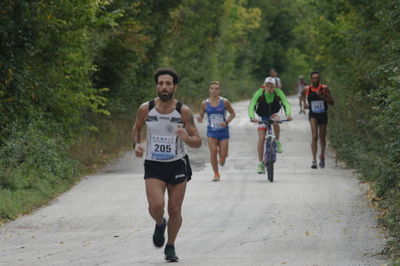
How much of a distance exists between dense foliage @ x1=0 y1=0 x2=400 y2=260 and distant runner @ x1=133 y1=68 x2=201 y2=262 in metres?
2.31

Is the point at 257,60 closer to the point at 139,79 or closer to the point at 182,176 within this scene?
the point at 139,79

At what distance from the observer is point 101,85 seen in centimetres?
2691

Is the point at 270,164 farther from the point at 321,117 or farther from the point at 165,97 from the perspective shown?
the point at 165,97

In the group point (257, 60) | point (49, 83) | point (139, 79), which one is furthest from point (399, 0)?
point (257, 60)

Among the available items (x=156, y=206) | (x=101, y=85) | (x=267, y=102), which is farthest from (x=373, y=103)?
(x=156, y=206)

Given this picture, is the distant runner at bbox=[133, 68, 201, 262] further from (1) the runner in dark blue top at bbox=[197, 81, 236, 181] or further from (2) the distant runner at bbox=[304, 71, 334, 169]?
(2) the distant runner at bbox=[304, 71, 334, 169]

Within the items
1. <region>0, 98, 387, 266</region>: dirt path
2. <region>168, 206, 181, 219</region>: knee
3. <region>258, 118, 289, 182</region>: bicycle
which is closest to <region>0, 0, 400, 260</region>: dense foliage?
<region>0, 98, 387, 266</region>: dirt path

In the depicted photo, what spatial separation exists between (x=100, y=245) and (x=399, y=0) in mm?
6416

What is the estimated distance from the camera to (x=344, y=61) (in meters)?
29.8

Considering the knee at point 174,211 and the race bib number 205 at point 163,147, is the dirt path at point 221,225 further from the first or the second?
the race bib number 205 at point 163,147

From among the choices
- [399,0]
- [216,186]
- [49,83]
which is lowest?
[216,186]

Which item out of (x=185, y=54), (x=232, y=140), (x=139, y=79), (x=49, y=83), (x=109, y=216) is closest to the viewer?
(x=109, y=216)

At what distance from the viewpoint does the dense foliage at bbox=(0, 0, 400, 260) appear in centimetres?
1448

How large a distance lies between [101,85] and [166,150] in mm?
18009
